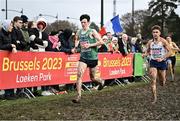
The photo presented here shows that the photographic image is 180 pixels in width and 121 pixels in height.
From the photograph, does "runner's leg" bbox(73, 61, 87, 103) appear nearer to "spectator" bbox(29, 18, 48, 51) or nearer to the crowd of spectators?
the crowd of spectators

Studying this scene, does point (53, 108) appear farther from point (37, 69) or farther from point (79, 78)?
point (37, 69)

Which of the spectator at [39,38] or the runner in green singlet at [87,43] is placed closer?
the runner in green singlet at [87,43]

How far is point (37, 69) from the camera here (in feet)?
45.9

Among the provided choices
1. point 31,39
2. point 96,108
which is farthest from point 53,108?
point 31,39

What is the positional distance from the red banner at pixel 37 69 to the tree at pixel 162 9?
93.6 meters

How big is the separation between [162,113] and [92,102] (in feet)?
8.37

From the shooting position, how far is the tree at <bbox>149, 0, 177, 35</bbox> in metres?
109

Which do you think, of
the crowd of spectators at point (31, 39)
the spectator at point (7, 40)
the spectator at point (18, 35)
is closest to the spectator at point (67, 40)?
the crowd of spectators at point (31, 39)

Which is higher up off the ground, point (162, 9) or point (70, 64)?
point (162, 9)

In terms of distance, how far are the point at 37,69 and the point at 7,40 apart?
149 centimetres

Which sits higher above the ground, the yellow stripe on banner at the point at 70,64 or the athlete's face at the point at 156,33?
the athlete's face at the point at 156,33

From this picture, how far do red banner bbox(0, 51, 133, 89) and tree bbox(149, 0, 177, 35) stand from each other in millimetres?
93629

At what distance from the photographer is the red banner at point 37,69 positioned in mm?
12789

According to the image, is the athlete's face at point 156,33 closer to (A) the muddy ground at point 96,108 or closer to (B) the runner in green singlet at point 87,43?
(B) the runner in green singlet at point 87,43
